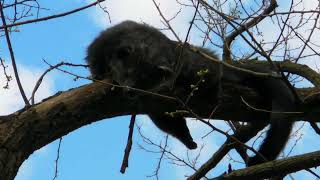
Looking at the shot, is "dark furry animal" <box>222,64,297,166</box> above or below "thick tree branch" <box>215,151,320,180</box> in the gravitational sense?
above

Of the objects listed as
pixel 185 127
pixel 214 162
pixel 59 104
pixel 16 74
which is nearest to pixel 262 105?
pixel 214 162

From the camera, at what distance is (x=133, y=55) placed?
4926 mm

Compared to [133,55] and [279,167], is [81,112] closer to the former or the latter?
[279,167]

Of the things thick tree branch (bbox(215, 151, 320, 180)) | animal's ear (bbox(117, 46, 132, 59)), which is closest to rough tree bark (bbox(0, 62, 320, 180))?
thick tree branch (bbox(215, 151, 320, 180))

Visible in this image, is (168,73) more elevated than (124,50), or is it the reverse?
(124,50)

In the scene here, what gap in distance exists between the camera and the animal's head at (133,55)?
467cm

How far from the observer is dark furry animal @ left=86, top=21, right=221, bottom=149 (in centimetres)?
463

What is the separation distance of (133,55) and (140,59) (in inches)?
3.5

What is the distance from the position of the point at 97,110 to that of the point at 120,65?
142 cm

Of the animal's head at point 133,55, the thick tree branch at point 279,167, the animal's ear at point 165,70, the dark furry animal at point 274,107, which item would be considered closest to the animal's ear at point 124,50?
the animal's head at point 133,55

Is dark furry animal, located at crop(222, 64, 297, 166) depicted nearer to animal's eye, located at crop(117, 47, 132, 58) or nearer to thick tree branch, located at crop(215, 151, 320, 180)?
thick tree branch, located at crop(215, 151, 320, 180)

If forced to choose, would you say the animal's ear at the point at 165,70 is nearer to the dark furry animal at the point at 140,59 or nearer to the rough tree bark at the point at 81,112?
the dark furry animal at the point at 140,59

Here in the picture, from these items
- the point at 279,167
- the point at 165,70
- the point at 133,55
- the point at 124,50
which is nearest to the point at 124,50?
the point at 124,50

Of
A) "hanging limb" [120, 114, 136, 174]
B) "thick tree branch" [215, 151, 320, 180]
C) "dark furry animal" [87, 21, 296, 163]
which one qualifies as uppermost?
"dark furry animal" [87, 21, 296, 163]
